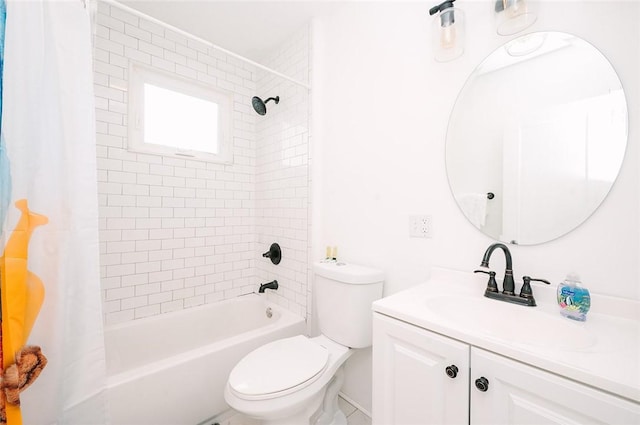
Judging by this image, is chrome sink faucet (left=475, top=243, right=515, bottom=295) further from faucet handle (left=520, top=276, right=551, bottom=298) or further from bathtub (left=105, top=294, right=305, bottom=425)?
bathtub (left=105, top=294, right=305, bottom=425)

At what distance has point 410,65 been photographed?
140 centimetres

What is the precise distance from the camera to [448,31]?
1.18m

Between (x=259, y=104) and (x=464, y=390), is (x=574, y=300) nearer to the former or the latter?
(x=464, y=390)

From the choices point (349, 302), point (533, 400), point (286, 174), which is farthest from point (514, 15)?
point (286, 174)

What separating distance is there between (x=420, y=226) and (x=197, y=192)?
171cm

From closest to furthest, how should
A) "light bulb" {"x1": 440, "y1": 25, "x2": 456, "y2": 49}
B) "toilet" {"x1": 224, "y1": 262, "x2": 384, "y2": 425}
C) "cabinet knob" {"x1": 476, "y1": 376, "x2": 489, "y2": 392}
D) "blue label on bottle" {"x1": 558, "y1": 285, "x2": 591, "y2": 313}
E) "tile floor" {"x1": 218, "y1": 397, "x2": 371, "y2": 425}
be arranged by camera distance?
"cabinet knob" {"x1": 476, "y1": 376, "x2": 489, "y2": 392}, "blue label on bottle" {"x1": 558, "y1": 285, "x2": 591, "y2": 313}, "toilet" {"x1": 224, "y1": 262, "x2": 384, "y2": 425}, "light bulb" {"x1": 440, "y1": 25, "x2": 456, "y2": 49}, "tile floor" {"x1": 218, "y1": 397, "x2": 371, "y2": 425}

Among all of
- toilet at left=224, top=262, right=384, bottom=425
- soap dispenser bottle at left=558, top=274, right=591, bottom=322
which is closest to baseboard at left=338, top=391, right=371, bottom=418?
toilet at left=224, top=262, right=384, bottom=425

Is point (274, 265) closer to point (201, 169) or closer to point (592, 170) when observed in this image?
point (201, 169)

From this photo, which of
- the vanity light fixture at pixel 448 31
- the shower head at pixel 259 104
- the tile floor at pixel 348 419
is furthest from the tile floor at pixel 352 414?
the shower head at pixel 259 104

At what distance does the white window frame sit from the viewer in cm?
187

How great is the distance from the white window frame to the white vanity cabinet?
190 cm

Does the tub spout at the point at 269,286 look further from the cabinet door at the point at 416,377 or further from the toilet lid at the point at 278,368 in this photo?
the cabinet door at the point at 416,377

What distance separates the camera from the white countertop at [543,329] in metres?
0.58

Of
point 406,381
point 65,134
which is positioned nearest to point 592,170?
point 406,381
